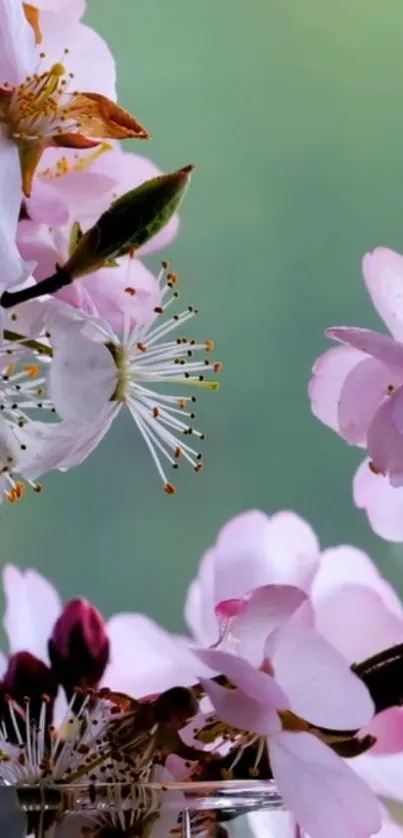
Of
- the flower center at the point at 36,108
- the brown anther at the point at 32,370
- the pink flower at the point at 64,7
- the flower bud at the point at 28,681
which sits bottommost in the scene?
the flower bud at the point at 28,681

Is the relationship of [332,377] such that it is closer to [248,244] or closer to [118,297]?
[118,297]

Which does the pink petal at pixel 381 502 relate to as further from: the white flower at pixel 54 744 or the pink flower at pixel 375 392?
the white flower at pixel 54 744

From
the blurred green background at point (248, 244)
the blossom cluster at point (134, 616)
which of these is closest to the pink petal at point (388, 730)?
the blossom cluster at point (134, 616)

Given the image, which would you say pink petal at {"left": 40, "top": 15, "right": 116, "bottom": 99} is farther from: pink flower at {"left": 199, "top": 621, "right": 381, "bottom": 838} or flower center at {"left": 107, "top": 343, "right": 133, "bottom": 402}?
pink flower at {"left": 199, "top": 621, "right": 381, "bottom": 838}

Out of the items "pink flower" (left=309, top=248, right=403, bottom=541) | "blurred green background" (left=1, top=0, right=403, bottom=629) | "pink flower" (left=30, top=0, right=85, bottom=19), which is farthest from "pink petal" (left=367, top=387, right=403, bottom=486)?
"blurred green background" (left=1, top=0, right=403, bottom=629)

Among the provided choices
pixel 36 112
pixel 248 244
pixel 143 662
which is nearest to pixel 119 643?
pixel 143 662

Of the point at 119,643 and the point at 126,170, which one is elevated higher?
the point at 126,170
